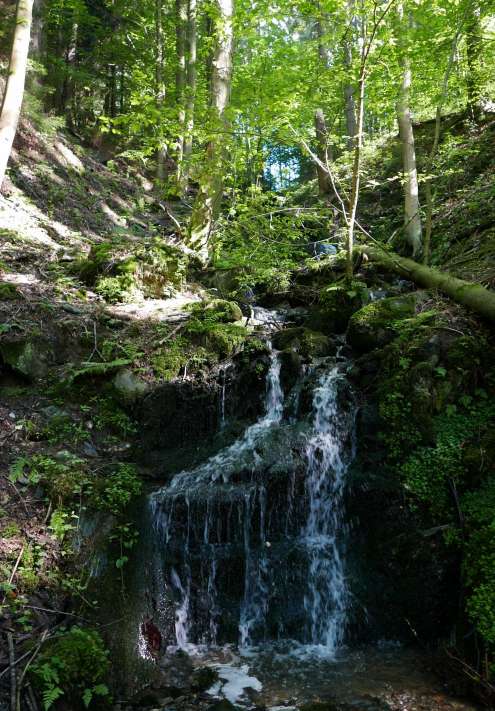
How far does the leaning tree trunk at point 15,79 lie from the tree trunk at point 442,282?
6.60m

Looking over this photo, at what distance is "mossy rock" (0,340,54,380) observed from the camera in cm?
694

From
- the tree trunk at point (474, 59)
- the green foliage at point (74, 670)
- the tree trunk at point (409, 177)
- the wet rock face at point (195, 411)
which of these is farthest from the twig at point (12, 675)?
the tree trunk at point (474, 59)

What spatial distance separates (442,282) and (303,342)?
263cm

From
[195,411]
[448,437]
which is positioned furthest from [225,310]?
[448,437]

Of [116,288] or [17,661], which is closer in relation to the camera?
[17,661]

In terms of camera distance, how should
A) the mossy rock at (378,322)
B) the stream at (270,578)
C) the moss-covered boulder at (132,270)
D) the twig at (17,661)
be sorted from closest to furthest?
the twig at (17,661) < the stream at (270,578) < the mossy rock at (378,322) < the moss-covered boulder at (132,270)

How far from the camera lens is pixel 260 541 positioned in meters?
6.19

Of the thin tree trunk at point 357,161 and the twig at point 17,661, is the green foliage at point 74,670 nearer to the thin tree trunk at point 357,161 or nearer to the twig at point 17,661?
the twig at point 17,661

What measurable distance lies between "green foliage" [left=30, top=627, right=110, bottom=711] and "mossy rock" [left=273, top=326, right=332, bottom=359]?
16.5ft

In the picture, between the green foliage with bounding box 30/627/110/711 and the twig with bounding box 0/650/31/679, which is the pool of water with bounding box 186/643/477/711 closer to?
the green foliage with bounding box 30/627/110/711

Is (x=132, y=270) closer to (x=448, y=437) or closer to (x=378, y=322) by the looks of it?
(x=378, y=322)

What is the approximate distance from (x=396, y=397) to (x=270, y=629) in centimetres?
326

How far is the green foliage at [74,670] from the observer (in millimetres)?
4078

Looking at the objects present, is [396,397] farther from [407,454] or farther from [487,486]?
[487,486]
